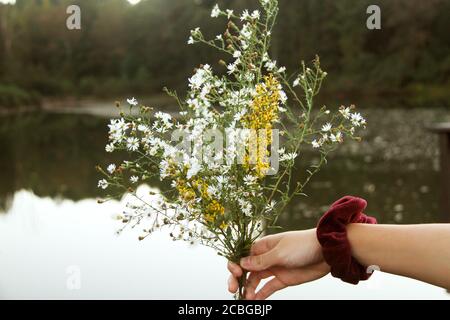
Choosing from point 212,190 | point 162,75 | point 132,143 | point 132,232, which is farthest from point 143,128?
point 162,75

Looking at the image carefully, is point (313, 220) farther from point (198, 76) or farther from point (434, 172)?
point (198, 76)

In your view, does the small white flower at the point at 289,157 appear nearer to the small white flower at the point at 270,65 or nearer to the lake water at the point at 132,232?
the small white flower at the point at 270,65

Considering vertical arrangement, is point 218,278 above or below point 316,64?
below

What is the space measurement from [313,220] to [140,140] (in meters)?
5.61

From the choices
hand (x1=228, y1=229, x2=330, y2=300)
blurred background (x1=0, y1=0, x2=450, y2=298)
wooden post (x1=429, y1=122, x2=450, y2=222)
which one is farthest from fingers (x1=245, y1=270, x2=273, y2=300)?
blurred background (x1=0, y1=0, x2=450, y2=298)

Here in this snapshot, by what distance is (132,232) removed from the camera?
730 cm

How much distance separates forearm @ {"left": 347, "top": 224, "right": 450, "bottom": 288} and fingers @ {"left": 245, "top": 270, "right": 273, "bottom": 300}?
167mm

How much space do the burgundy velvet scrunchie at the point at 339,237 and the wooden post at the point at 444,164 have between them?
2.33 m

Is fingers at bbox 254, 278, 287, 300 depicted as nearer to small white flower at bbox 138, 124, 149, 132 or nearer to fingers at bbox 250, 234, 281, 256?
fingers at bbox 250, 234, 281, 256

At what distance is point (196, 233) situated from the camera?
1.11 m

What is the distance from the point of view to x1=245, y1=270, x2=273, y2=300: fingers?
1.20 meters

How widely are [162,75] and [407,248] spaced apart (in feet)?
76.4

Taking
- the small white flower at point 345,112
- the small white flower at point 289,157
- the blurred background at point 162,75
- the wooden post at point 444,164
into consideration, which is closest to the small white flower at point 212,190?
the small white flower at point 289,157
